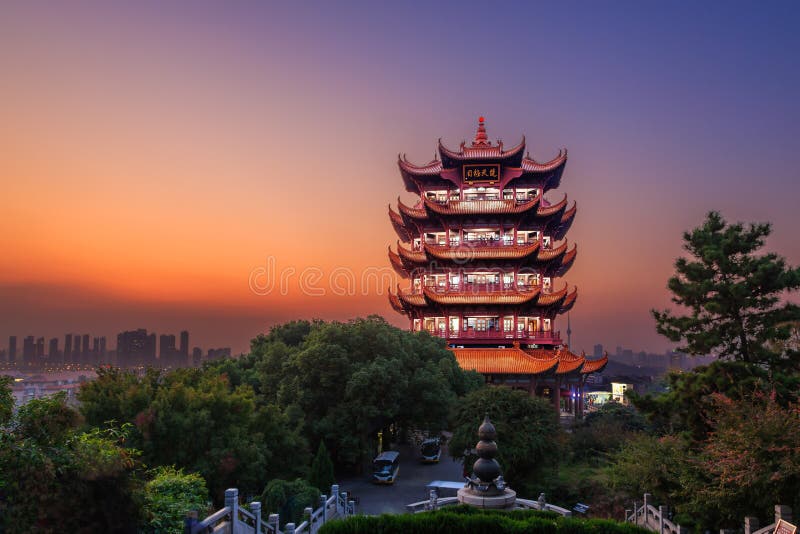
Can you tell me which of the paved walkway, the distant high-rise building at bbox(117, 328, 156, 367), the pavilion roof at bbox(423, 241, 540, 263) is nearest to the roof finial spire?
the pavilion roof at bbox(423, 241, 540, 263)

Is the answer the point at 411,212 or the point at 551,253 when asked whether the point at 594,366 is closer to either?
the point at 551,253

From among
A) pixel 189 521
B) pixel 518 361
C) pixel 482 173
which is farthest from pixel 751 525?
pixel 482 173

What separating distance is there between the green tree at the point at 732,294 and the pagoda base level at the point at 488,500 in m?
10.5

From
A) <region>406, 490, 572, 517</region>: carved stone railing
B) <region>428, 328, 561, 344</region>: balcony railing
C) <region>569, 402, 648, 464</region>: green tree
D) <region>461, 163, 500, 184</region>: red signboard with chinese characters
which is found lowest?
<region>569, 402, 648, 464</region>: green tree

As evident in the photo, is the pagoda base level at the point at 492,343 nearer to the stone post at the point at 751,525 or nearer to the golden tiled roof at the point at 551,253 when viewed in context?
the golden tiled roof at the point at 551,253

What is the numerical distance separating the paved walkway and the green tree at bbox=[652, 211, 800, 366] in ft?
39.3

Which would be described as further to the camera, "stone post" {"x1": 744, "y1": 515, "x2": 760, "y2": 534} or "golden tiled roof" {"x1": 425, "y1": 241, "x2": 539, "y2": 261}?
"golden tiled roof" {"x1": 425, "y1": 241, "x2": 539, "y2": 261}

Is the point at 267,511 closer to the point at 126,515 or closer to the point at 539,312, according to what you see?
the point at 126,515

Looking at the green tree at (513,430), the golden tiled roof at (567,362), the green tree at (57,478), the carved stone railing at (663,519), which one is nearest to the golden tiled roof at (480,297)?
the golden tiled roof at (567,362)

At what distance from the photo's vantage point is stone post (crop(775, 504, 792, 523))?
11.7m

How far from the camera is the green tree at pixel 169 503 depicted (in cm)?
1048

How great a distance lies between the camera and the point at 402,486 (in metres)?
26.3

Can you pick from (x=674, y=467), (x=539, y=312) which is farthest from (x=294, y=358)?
(x=539, y=312)

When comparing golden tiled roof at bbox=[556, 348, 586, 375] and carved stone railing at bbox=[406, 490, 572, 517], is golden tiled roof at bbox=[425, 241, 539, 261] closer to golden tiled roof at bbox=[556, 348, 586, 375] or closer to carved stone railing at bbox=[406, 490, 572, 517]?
golden tiled roof at bbox=[556, 348, 586, 375]
